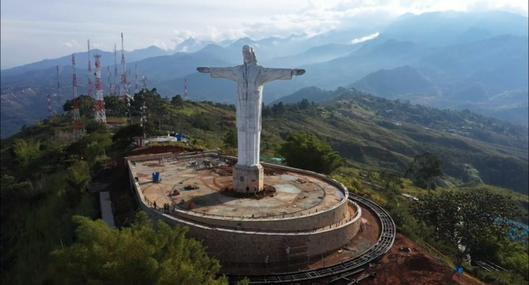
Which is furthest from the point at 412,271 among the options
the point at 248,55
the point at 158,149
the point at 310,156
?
the point at 158,149

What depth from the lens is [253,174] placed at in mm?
26594

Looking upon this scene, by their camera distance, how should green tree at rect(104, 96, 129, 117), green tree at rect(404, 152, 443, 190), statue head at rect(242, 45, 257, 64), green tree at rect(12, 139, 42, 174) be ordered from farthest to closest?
green tree at rect(104, 96, 129, 117) → green tree at rect(404, 152, 443, 190) → green tree at rect(12, 139, 42, 174) → statue head at rect(242, 45, 257, 64)

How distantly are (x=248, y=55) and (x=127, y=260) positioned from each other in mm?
15094

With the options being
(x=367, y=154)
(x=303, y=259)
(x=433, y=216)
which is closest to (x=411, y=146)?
(x=367, y=154)

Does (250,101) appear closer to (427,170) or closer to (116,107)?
(427,170)

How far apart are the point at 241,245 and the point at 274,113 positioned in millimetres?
118800

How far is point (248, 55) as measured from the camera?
85.3 ft

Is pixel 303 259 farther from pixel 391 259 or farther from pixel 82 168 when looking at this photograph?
pixel 82 168

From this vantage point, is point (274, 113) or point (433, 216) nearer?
point (433, 216)

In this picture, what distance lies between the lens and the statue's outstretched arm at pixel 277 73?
25.6 meters

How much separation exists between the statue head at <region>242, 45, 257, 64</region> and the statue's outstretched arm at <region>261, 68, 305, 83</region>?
958mm

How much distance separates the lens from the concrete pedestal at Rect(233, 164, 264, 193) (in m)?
26.6

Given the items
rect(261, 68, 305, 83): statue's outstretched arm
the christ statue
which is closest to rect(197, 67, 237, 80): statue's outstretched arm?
the christ statue

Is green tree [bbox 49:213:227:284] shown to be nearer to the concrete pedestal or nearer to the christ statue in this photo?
the concrete pedestal
